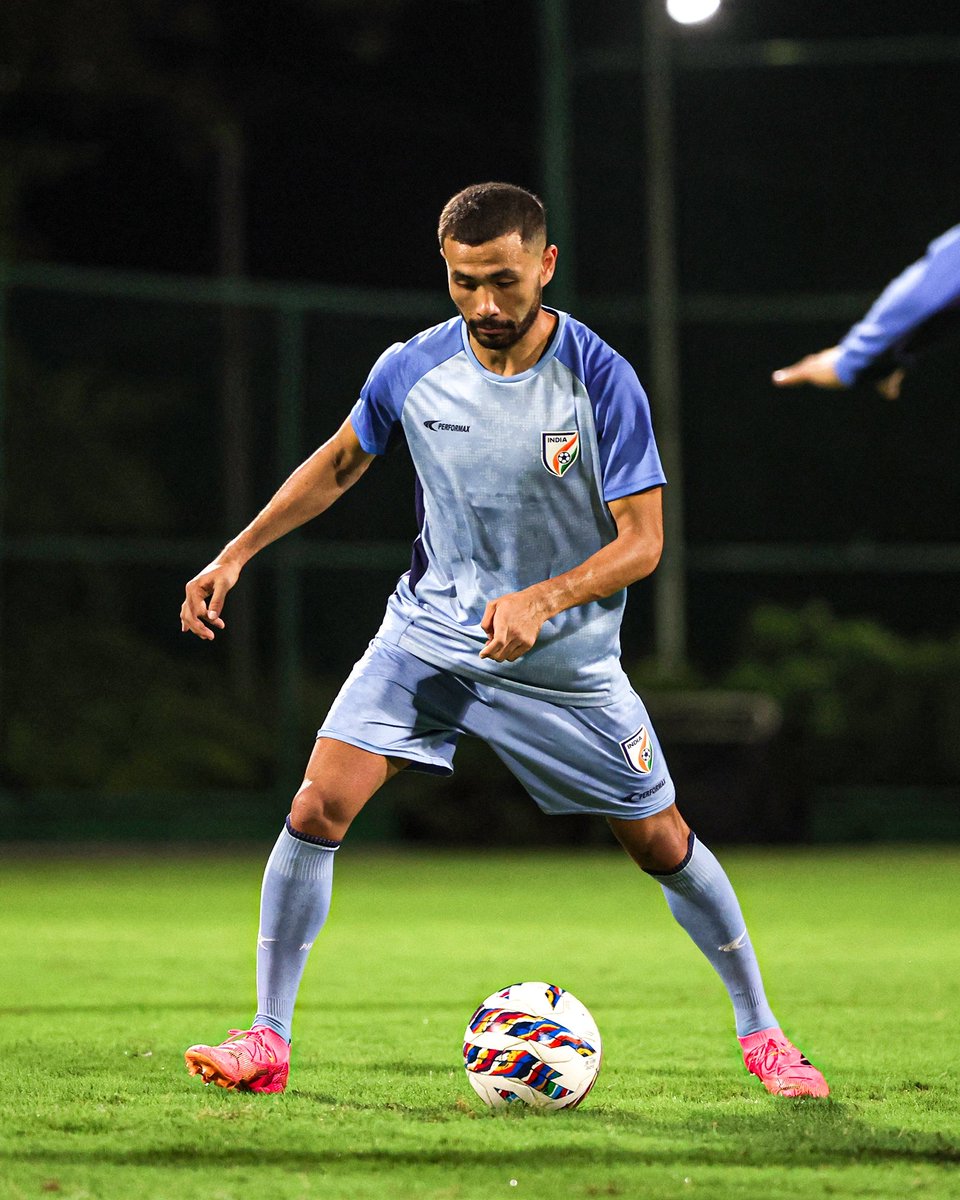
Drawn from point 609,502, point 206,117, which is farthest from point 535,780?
point 206,117

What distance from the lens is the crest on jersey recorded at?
536 cm

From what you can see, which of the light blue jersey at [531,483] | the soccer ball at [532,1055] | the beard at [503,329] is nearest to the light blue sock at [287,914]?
the soccer ball at [532,1055]

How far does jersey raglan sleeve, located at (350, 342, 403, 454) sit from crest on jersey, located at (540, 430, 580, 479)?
453 mm

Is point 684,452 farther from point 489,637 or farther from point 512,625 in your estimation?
point 512,625

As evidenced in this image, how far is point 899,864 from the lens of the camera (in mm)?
14688

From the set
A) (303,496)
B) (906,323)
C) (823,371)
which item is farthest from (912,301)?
(303,496)

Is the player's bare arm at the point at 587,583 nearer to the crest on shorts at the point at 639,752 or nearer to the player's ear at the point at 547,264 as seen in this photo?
the crest on shorts at the point at 639,752

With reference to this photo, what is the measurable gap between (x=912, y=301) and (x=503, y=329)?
1.84m

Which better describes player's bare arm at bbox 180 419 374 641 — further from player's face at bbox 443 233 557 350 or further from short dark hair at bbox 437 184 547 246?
short dark hair at bbox 437 184 547 246

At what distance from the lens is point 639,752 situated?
5402 millimetres

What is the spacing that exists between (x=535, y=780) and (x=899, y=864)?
384 inches

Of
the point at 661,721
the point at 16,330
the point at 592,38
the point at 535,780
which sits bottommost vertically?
the point at 661,721

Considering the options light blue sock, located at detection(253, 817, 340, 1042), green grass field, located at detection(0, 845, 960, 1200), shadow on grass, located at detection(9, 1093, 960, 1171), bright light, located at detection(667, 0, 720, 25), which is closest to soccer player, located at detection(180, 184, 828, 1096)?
light blue sock, located at detection(253, 817, 340, 1042)

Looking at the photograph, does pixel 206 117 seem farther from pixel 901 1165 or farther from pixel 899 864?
pixel 901 1165
